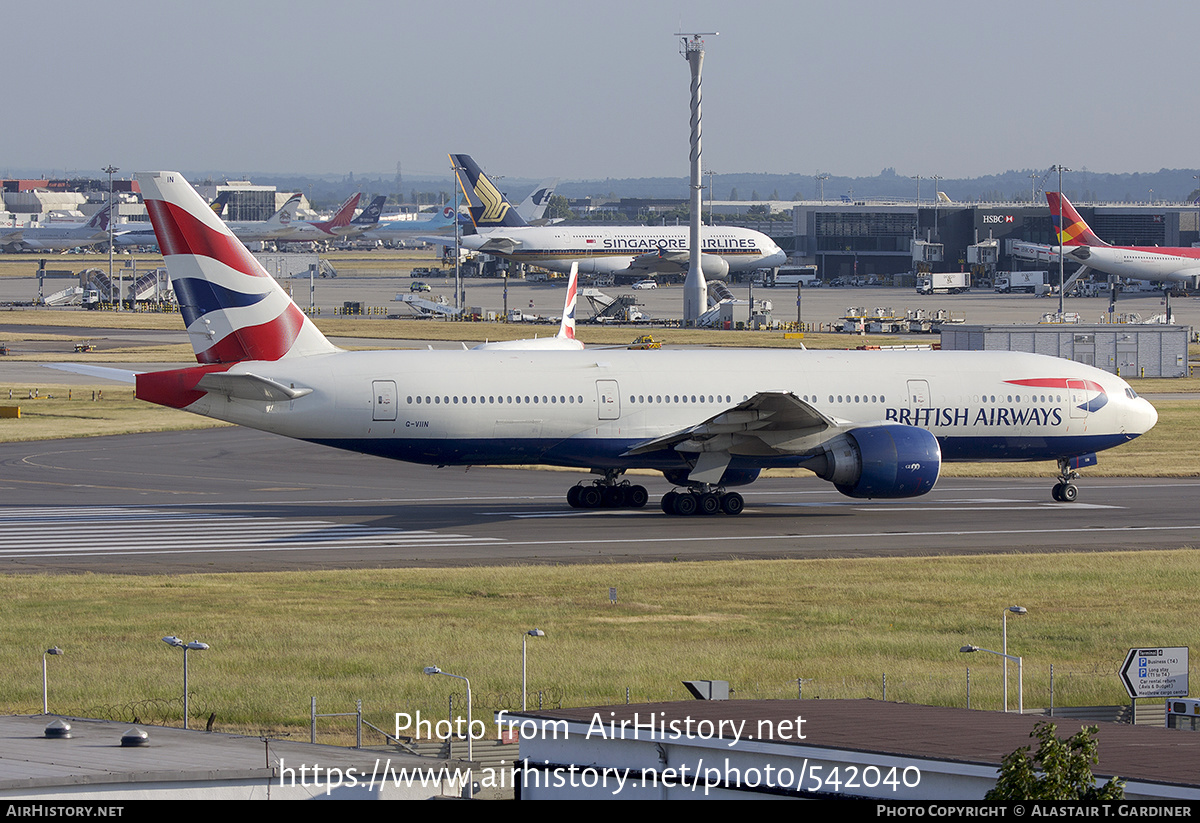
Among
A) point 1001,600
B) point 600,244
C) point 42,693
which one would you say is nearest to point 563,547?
point 1001,600

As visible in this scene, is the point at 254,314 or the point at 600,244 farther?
the point at 600,244

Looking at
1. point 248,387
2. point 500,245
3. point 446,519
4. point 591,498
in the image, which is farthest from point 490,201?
point 248,387

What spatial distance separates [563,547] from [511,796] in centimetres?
2002

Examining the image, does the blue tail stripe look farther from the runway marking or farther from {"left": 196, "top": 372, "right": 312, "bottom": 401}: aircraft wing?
the runway marking

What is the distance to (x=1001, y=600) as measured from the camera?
31.9m

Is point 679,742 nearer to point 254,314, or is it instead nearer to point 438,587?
point 438,587

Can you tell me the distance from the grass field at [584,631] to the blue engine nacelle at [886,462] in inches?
173

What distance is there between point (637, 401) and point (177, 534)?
1303 cm

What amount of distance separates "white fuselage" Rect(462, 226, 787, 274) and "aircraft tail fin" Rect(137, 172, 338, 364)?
12006cm

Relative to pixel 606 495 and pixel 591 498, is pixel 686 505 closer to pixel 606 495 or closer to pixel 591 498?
pixel 606 495

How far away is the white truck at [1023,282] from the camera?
158 metres

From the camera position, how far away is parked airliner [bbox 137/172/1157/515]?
40531mm

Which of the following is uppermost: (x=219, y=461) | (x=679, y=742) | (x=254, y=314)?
(x=254, y=314)

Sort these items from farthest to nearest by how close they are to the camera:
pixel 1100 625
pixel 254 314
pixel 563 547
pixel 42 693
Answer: pixel 254 314
pixel 563 547
pixel 1100 625
pixel 42 693
